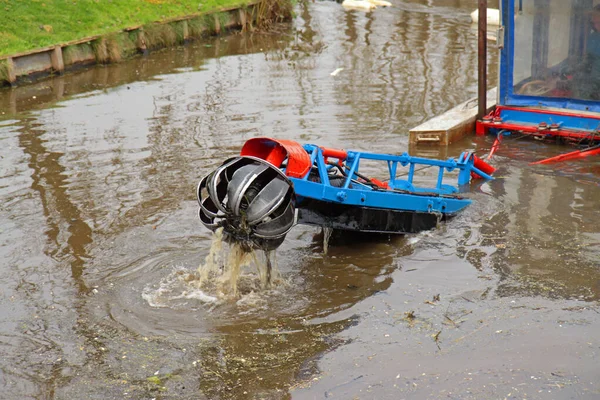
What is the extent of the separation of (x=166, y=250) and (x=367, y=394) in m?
3.53

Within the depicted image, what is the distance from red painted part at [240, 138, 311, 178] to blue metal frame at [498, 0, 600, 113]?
6.65 m

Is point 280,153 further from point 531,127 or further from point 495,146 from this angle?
point 531,127

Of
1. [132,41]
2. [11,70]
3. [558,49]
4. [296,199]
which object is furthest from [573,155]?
[132,41]

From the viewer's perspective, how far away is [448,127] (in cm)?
1281

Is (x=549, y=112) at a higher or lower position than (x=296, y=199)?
lower

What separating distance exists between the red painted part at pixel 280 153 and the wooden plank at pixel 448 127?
568 centimetres

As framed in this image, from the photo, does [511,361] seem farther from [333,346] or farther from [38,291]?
[38,291]

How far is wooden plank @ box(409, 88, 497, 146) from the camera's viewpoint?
500 inches

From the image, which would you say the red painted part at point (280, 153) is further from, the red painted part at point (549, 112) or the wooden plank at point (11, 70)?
the wooden plank at point (11, 70)

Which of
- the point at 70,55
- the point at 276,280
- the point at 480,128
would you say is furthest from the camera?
the point at 70,55

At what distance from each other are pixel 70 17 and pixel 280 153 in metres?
15.6

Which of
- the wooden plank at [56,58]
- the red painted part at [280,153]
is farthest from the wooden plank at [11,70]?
the red painted part at [280,153]

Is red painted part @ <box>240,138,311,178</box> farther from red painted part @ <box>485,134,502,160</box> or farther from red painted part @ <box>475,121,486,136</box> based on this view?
red painted part @ <box>475,121,486,136</box>

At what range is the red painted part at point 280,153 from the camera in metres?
7.18
